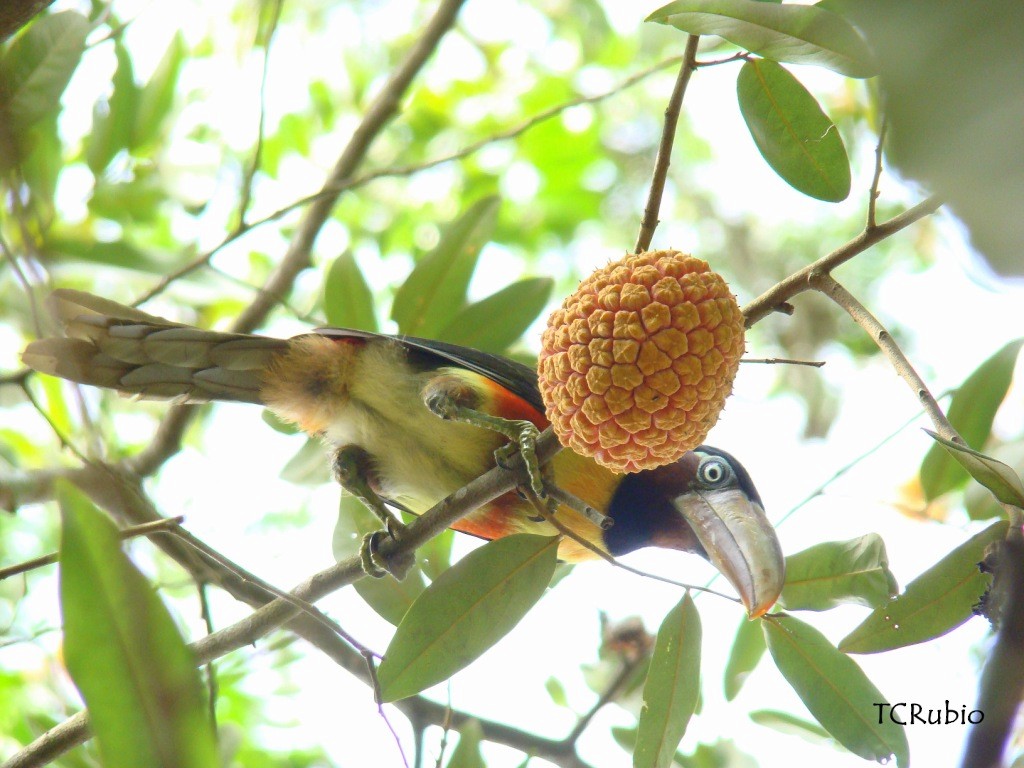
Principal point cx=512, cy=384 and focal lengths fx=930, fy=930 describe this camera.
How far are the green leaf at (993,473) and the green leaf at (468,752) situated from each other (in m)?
1.21

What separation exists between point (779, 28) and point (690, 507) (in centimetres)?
160

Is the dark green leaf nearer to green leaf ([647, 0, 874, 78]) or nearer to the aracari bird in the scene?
the aracari bird

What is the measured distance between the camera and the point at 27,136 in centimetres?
276

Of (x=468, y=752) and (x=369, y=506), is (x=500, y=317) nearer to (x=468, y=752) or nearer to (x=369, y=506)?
(x=369, y=506)

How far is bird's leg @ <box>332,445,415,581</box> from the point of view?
2.55 metres

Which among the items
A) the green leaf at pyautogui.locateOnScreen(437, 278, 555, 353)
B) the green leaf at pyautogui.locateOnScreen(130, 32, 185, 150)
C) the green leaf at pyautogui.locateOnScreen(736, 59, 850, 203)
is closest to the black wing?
the green leaf at pyautogui.locateOnScreen(437, 278, 555, 353)

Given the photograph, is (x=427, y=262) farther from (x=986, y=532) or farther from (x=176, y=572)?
(x=176, y=572)

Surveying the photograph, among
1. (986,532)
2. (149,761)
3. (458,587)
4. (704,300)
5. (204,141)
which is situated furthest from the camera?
(204,141)

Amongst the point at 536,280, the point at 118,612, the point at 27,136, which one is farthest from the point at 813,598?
the point at 27,136

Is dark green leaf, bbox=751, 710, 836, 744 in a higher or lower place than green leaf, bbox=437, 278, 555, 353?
lower

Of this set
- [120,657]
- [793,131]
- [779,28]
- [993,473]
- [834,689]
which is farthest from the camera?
[834,689]

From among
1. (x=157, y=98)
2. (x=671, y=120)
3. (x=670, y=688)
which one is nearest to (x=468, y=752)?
(x=670, y=688)

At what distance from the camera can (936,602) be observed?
179 centimetres

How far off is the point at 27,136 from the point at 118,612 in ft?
7.38
